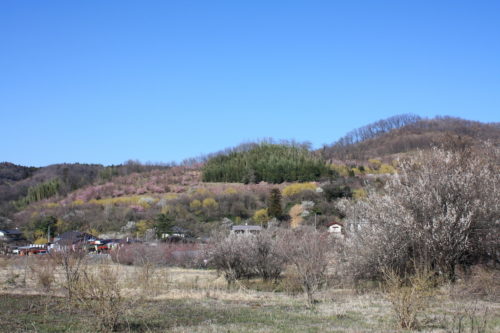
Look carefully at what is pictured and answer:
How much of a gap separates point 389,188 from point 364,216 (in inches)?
65.5

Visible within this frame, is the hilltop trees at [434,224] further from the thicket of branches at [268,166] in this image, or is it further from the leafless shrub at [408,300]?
the thicket of branches at [268,166]

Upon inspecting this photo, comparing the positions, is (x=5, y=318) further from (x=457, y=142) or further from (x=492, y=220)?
(x=457, y=142)

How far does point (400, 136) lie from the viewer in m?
135

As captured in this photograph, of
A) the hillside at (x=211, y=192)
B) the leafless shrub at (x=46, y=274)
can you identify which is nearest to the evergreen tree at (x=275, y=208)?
the hillside at (x=211, y=192)

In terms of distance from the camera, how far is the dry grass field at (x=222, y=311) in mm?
11133

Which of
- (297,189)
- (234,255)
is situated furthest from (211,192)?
(234,255)

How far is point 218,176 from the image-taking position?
268 ft

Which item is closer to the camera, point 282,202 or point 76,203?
point 282,202

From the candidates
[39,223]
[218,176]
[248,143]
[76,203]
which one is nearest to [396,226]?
[39,223]

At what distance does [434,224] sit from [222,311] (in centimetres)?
892

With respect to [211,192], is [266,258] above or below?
below

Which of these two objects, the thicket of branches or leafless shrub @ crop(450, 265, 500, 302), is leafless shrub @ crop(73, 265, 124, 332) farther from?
the thicket of branches

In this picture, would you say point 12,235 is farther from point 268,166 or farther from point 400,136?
point 400,136

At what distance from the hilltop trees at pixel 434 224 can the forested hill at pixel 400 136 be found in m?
72.7
